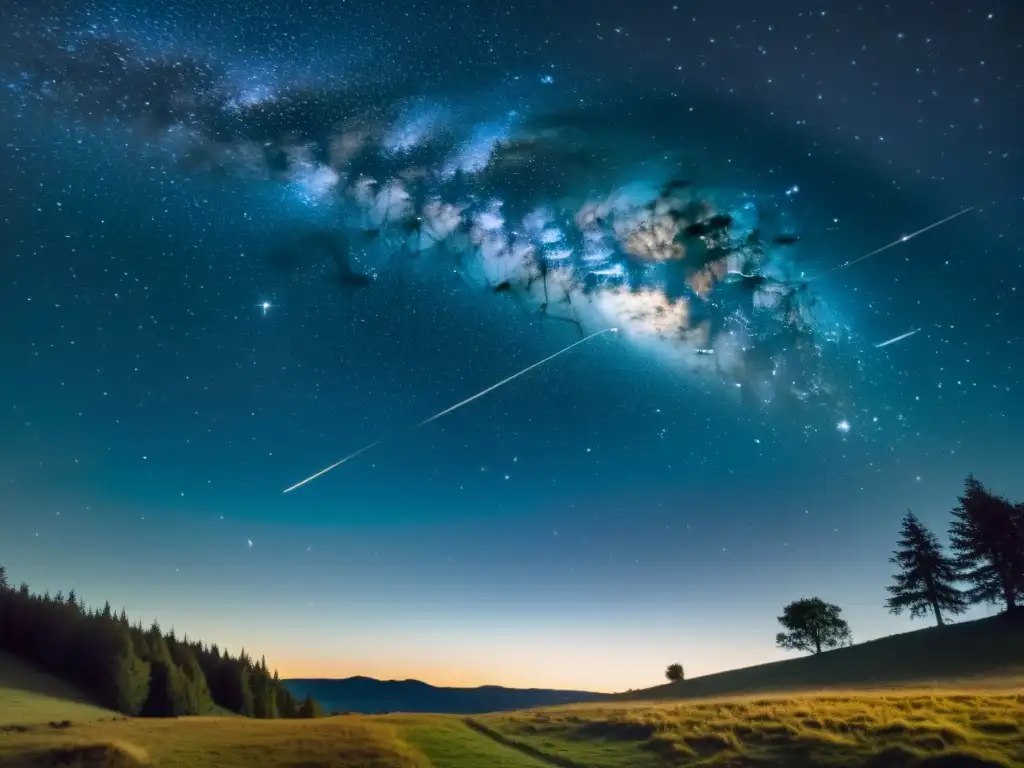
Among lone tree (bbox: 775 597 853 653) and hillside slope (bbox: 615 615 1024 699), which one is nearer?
hillside slope (bbox: 615 615 1024 699)

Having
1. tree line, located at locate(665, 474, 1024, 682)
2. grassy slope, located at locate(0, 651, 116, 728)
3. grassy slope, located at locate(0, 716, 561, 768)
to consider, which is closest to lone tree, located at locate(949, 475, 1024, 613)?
tree line, located at locate(665, 474, 1024, 682)

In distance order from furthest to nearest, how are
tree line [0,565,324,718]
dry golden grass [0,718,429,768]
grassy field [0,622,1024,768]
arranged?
tree line [0,565,324,718], grassy field [0,622,1024,768], dry golden grass [0,718,429,768]

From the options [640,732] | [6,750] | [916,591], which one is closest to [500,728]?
[640,732]

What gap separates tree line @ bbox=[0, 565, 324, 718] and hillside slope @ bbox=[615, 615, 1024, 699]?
139ft

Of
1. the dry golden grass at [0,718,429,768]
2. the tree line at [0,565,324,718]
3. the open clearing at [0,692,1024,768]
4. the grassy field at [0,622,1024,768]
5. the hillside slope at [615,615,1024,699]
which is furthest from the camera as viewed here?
the tree line at [0,565,324,718]

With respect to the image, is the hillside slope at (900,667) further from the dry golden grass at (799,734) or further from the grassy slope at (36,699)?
the grassy slope at (36,699)

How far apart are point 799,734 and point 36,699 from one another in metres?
50.4

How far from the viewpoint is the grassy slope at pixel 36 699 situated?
34.7 metres

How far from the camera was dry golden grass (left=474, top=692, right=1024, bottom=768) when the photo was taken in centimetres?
2312

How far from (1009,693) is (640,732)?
68.4 feet

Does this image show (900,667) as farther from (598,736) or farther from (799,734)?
(598,736)

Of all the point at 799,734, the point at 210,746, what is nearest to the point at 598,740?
the point at 799,734

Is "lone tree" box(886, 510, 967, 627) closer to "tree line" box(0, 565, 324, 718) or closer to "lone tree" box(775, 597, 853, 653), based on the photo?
"lone tree" box(775, 597, 853, 653)

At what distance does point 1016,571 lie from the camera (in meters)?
58.2
